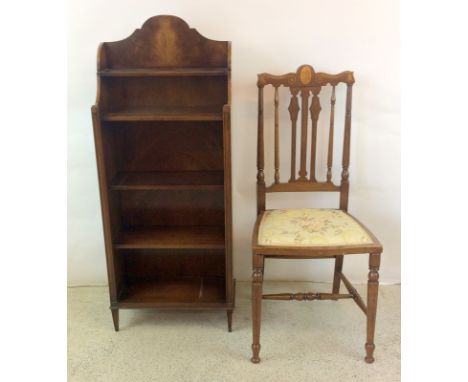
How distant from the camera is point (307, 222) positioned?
1.97 meters

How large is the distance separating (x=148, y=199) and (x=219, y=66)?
746mm

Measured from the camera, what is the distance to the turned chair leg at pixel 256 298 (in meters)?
1.81

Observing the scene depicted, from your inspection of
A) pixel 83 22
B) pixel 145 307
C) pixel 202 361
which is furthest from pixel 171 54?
pixel 202 361

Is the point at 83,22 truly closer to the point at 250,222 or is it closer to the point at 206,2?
the point at 206,2

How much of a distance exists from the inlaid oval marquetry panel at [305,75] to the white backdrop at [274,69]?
0.16 m

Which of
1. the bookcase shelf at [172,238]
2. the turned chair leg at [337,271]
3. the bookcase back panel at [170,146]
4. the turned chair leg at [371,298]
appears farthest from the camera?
the turned chair leg at [337,271]

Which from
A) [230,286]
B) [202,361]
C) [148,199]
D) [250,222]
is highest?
[148,199]

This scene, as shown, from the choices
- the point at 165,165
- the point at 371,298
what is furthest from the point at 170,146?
the point at 371,298

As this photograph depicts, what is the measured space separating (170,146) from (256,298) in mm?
849

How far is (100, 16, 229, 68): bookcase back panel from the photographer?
196 centimetres

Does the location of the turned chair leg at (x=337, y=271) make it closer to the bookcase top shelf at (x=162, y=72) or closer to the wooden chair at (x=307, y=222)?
the wooden chair at (x=307, y=222)

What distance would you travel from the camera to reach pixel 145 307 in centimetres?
211

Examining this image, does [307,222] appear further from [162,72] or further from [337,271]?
[162,72]

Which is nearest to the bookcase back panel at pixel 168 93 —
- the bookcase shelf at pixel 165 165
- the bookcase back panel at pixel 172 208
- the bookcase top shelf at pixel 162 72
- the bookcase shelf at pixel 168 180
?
the bookcase shelf at pixel 165 165
